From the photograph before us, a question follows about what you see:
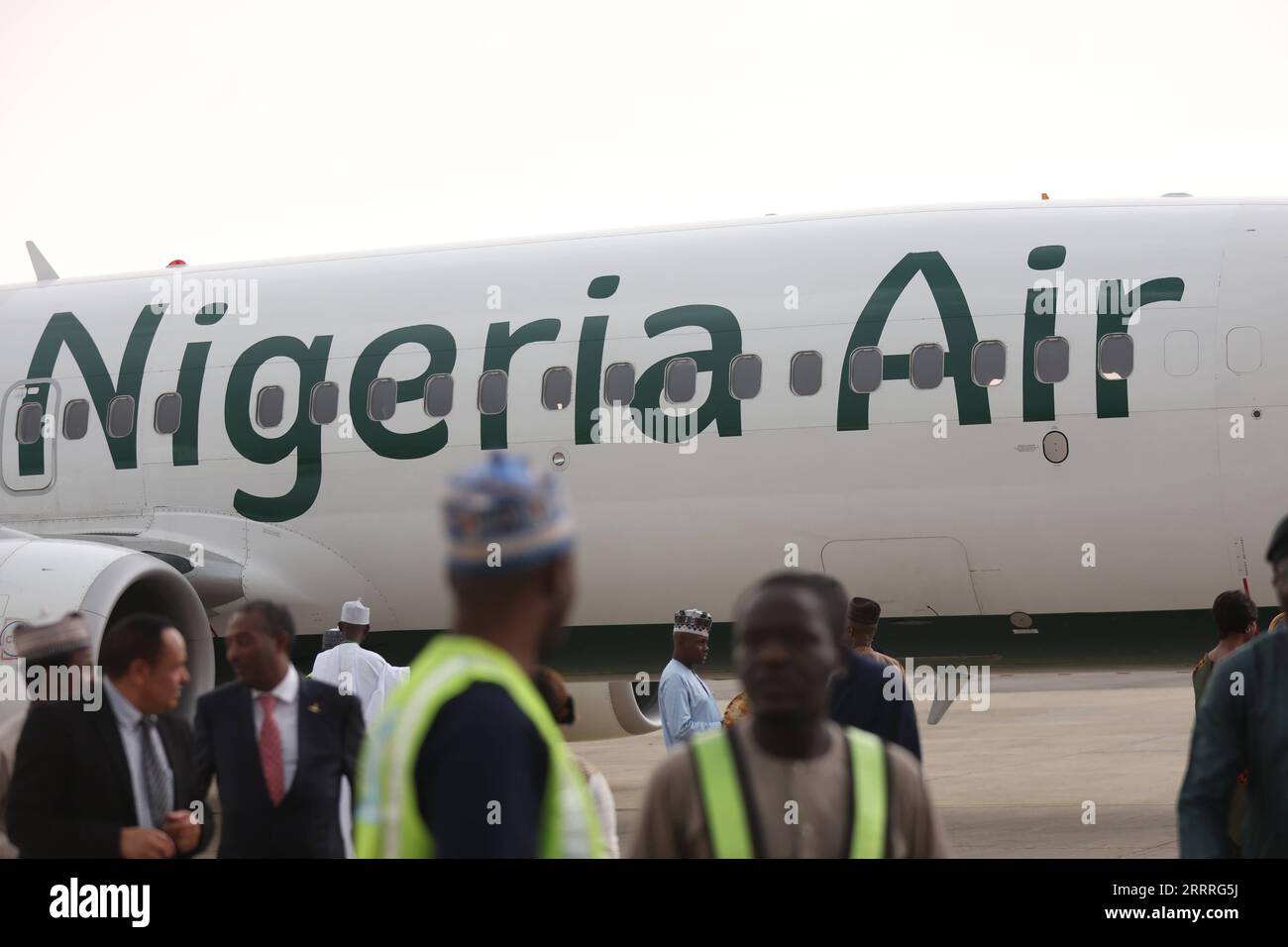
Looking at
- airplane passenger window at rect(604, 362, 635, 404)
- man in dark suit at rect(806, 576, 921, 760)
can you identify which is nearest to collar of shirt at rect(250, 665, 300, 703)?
man in dark suit at rect(806, 576, 921, 760)

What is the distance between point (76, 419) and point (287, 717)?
6.95 metres

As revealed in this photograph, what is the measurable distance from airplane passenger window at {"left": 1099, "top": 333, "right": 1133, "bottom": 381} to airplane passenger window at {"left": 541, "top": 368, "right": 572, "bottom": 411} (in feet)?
10.1

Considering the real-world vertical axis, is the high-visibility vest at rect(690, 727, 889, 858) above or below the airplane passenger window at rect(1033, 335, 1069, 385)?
below

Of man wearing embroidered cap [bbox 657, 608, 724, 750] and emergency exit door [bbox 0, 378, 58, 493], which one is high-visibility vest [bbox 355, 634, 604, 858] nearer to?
man wearing embroidered cap [bbox 657, 608, 724, 750]

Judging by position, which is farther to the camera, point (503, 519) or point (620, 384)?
point (620, 384)

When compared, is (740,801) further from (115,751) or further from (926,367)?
(926,367)

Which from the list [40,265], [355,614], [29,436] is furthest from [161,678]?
[40,265]

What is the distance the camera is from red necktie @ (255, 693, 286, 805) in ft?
13.9

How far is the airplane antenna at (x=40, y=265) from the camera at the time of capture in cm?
1188

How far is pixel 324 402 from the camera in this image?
32.1ft

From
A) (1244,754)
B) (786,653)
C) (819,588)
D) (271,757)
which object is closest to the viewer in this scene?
(786,653)

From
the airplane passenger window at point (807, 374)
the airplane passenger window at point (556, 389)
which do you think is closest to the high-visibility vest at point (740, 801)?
the airplane passenger window at point (807, 374)

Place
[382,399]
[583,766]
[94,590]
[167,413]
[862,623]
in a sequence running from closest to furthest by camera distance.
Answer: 1. [583,766]
2. [862,623]
3. [94,590]
4. [382,399]
5. [167,413]
